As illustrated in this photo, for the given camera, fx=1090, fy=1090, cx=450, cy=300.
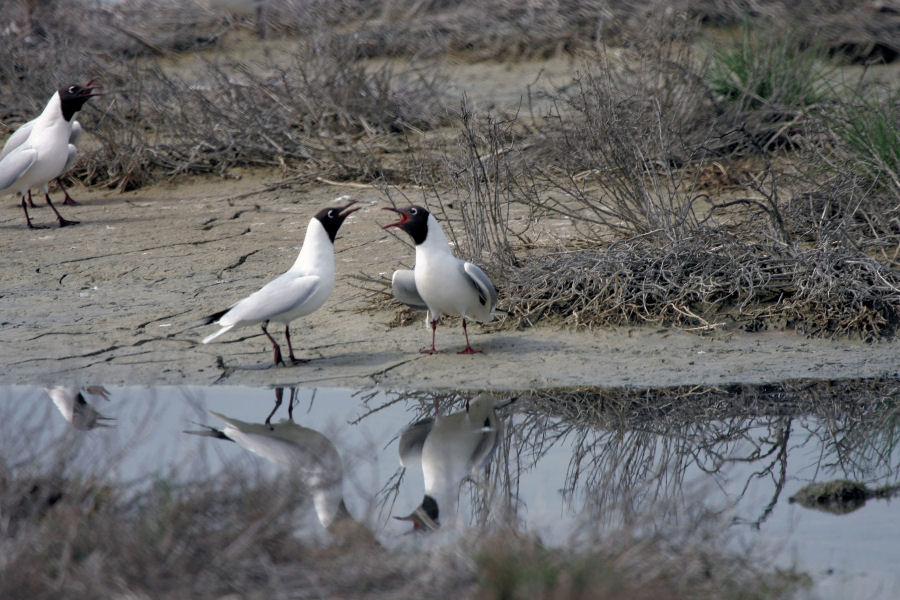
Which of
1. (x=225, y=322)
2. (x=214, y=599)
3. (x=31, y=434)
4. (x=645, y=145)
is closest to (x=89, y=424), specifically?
(x=225, y=322)

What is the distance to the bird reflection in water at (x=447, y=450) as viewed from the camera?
3922mm

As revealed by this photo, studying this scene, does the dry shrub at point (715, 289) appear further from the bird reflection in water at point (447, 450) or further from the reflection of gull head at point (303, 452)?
the reflection of gull head at point (303, 452)

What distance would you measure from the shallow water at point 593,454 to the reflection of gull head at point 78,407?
0.02m

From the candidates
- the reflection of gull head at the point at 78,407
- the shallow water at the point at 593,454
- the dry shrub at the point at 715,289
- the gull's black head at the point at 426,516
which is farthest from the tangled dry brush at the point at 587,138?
the gull's black head at the point at 426,516

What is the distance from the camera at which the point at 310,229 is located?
5672 millimetres

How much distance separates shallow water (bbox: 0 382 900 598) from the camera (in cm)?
353

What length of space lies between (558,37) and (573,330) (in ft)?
26.0

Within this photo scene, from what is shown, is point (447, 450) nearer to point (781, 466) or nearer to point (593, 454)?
point (593, 454)

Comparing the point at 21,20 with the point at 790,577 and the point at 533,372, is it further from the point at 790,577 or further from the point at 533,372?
the point at 790,577

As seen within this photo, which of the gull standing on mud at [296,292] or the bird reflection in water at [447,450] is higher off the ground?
the gull standing on mud at [296,292]

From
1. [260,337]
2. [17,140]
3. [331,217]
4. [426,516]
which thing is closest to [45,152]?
[17,140]

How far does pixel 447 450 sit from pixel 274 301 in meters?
1.35

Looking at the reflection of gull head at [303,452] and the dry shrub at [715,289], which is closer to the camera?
the reflection of gull head at [303,452]

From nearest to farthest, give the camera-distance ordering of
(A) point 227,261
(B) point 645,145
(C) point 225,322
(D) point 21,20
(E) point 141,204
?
(C) point 225,322, (B) point 645,145, (A) point 227,261, (E) point 141,204, (D) point 21,20
